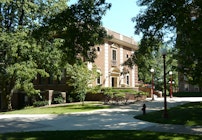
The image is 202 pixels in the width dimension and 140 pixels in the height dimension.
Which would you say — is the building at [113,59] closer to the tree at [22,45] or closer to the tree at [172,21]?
the tree at [22,45]

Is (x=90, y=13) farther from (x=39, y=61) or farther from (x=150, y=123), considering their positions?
(x=39, y=61)

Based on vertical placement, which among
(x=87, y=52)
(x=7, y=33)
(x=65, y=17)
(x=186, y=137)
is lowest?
(x=186, y=137)

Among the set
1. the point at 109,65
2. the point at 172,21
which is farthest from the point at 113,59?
the point at 172,21

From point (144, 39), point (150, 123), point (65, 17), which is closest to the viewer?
point (65, 17)

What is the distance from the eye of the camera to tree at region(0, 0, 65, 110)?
1012 inches

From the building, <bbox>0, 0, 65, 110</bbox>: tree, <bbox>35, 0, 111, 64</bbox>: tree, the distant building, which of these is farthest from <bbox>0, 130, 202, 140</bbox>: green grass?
the building

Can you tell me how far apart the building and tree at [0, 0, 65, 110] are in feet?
28.4

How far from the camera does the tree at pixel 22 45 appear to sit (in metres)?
25.7

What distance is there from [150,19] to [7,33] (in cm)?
1808

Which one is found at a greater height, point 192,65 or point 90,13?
point 90,13

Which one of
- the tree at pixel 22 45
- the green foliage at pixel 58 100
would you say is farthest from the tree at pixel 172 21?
the green foliage at pixel 58 100

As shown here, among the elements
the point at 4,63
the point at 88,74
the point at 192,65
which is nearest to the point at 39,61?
the point at 4,63

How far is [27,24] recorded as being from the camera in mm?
28875

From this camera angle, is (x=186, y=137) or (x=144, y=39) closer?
(x=186, y=137)
